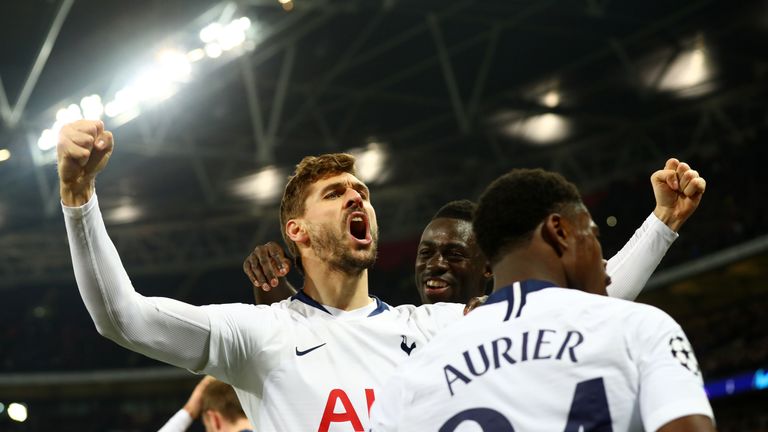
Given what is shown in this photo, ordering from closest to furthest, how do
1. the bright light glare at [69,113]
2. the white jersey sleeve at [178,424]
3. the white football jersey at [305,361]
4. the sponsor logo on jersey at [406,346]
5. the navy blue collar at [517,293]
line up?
the navy blue collar at [517,293] < the white football jersey at [305,361] < the sponsor logo on jersey at [406,346] < the white jersey sleeve at [178,424] < the bright light glare at [69,113]

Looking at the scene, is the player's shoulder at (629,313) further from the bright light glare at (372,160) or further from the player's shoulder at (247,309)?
the bright light glare at (372,160)

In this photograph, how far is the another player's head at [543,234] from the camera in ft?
7.52

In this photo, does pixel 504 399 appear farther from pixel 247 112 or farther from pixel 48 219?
pixel 48 219

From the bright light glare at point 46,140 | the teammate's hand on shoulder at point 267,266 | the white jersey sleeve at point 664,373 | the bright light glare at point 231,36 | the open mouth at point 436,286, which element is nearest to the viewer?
the white jersey sleeve at point 664,373

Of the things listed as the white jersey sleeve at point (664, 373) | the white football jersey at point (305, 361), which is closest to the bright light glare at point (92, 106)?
the white football jersey at point (305, 361)

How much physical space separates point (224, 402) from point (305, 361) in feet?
6.80

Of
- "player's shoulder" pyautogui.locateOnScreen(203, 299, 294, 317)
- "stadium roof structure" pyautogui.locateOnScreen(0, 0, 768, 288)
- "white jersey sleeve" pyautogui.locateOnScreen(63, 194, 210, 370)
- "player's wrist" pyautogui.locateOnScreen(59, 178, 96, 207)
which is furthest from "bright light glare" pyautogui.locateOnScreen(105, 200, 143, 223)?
"player's wrist" pyautogui.locateOnScreen(59, 178, 96, 207)

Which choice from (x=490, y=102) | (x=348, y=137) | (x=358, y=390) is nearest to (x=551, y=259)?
(x=358, y=390)

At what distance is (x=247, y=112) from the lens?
56.0 feet

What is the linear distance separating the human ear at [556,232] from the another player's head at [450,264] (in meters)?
1.88

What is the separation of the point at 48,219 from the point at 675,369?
58.9ft

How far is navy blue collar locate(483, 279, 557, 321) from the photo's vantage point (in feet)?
7.39

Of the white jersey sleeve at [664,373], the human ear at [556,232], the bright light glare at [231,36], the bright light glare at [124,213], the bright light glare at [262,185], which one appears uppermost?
the bright light glare at [124,213]

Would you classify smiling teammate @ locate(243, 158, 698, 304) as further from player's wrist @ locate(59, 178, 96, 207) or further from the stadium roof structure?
the stadium roof structure
